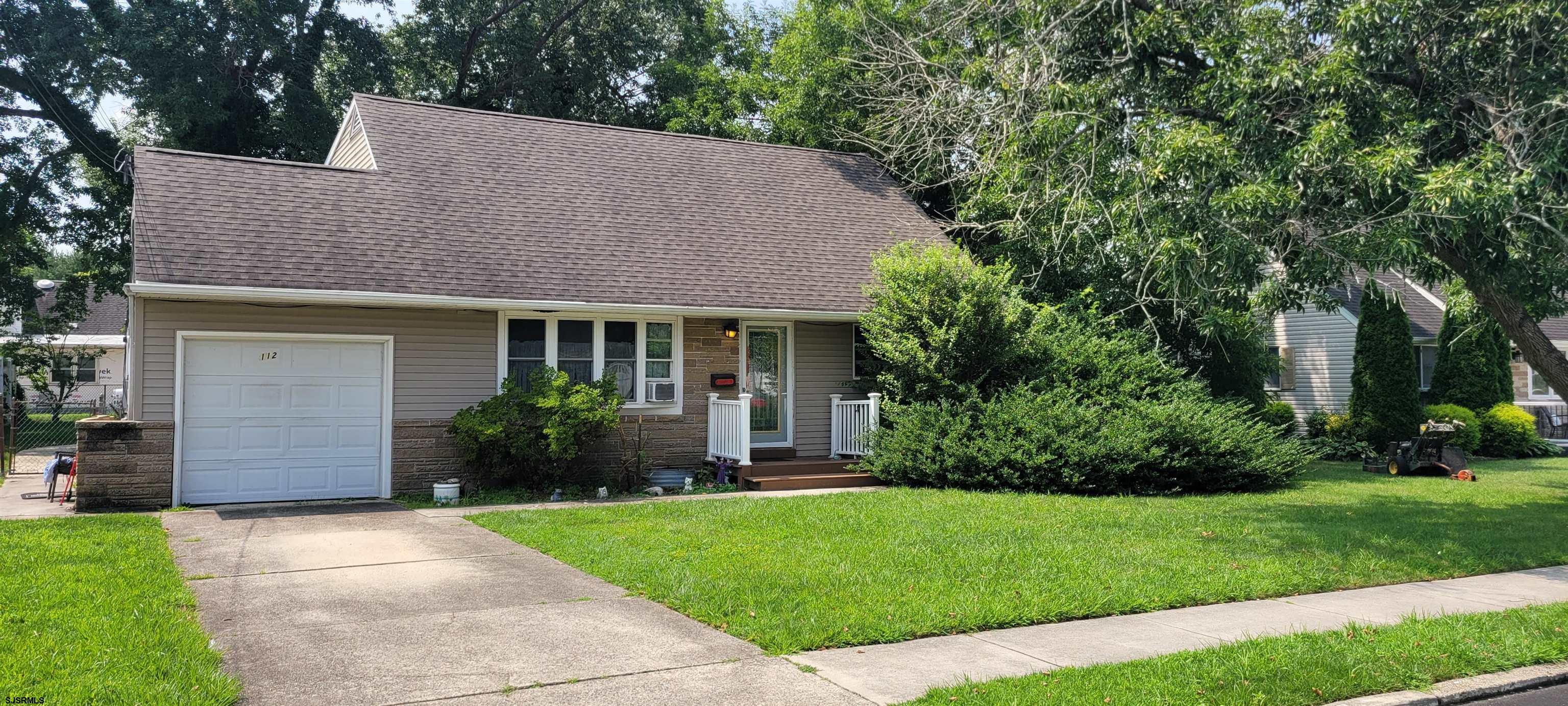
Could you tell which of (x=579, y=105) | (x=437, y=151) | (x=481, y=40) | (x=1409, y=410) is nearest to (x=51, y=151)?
(x=481, y=40)

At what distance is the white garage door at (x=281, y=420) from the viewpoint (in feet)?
41.5

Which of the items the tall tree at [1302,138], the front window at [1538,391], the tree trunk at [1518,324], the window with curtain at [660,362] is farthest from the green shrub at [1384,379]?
the window with curtain at [660,362]

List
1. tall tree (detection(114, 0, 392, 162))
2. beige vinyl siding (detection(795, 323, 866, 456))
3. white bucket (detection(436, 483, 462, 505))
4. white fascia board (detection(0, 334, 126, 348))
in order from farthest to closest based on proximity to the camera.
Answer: white fascia board (detection(0, 334, 126, 348)), tall tree (detection(114, 0, 392, 162)), beige vinyl siding (detection(795, 323, 866, 456)), white bucket (detection(436, 483, 462, 505))

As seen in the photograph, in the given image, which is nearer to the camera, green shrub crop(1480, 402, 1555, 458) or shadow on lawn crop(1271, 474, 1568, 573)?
shadow on lawn crop(1271, 474, 1568, 573)

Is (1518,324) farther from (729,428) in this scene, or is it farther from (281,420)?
(281,420)

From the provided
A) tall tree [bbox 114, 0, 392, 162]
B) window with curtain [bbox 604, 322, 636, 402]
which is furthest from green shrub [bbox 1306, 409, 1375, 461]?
tall tree [bbox 114, 0, 392, 162]

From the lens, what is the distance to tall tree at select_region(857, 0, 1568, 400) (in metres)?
9.46

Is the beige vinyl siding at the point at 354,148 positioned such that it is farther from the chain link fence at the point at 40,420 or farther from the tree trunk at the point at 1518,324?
the tree trunk at the point at 1518,324

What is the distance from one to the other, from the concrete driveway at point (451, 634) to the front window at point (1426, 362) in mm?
24935

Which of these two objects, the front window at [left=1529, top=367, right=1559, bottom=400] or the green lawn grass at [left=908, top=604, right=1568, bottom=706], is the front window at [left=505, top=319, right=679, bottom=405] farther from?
the front window at [left=1529, top=367, right=1559, bottom=400]

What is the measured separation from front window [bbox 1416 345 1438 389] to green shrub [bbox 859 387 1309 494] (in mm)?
14319

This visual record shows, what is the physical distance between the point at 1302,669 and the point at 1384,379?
18.8 m

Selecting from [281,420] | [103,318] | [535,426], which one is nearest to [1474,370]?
[535,426]

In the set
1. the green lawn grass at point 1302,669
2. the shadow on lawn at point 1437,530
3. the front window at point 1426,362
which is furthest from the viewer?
the front window at point 1426,362
